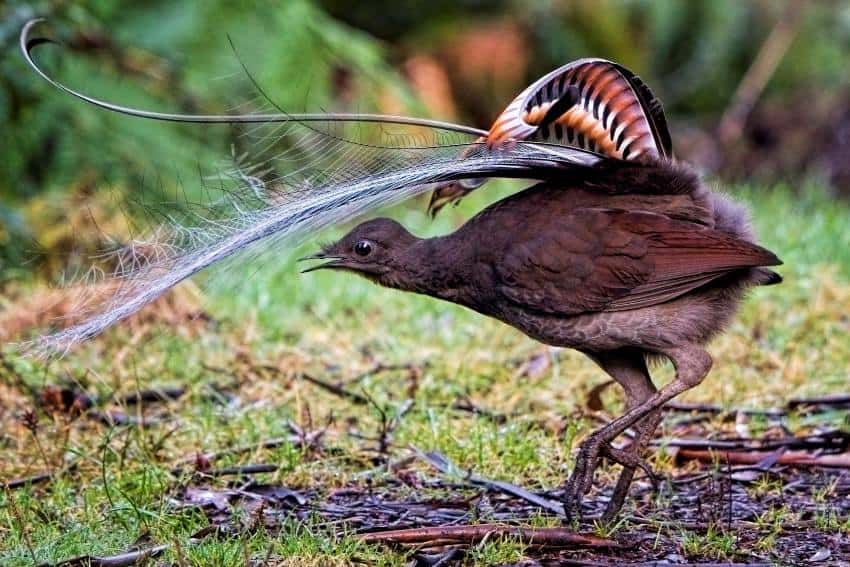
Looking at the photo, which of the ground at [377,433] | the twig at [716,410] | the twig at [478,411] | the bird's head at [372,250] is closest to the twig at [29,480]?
the ground at [377,433]

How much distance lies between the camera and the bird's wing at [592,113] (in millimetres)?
3797

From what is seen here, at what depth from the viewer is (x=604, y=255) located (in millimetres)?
4004

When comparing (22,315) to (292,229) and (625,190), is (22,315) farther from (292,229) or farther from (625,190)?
(625,190)

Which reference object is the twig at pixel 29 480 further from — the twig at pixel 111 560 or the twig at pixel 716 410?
the twig at pixel 716 410

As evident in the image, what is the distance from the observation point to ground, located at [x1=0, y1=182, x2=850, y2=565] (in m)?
3.85

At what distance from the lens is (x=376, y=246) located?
4.12 meters

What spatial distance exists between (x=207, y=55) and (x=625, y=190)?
502 centimetres

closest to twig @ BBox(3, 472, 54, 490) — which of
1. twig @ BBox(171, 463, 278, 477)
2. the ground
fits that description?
the ground

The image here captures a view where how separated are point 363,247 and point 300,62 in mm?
4379

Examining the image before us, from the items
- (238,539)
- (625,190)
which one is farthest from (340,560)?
(625,190)

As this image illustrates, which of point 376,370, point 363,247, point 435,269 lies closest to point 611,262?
point 435,269

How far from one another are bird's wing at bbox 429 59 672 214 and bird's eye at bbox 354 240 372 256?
1.08 ft

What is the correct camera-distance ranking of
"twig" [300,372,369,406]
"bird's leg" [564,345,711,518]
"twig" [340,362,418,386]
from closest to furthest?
1. "bird's leg" [564,345,711,518]
2. "twig" [300,372,369,406]
3. "twig" [340,362,418,386]

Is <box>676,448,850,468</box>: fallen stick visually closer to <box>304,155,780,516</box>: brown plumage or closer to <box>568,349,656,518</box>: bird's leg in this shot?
<box>568,349,656,518</box>: bird's leg
